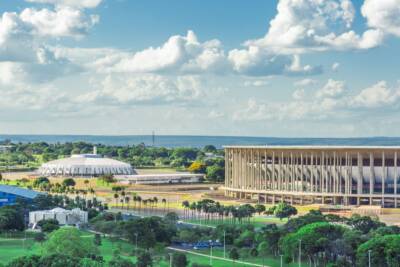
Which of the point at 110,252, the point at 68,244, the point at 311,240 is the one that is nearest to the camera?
the point at 68,244

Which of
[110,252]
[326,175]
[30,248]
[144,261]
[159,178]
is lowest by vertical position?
[110,252]

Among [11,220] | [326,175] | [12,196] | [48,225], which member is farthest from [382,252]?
[12,196]

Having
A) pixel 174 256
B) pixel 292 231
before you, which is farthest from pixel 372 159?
pixel 174 256

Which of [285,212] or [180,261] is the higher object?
[285,212]

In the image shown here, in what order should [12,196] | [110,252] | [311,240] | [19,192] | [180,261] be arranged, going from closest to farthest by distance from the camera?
[180,261]
[311,240]
[110,252]
[12,196]
[19,192]

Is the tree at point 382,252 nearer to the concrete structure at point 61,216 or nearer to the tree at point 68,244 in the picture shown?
the tree at point 68,244

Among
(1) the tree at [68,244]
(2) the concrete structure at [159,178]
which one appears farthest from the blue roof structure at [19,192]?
(1) the tree at [68,244]

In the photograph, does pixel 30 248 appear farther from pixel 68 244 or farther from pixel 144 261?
pixel 144 261
